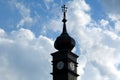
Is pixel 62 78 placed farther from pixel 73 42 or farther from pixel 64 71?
pixel 73 42

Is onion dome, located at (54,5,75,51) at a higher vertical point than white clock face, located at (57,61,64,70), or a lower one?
higher

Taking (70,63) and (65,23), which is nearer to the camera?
(70,63)

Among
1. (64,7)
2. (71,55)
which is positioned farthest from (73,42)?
(64,7)

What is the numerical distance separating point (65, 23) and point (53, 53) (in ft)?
19.0

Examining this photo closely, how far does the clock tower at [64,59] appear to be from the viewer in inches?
2817

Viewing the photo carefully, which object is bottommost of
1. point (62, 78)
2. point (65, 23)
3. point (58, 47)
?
point (62, 78)

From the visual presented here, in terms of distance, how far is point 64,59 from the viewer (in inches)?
2840

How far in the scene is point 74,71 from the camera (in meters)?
72.8

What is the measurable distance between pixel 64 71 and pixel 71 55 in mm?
2912

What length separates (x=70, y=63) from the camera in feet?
237

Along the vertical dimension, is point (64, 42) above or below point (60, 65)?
above

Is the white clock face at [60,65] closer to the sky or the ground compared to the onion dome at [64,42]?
closer to the ground

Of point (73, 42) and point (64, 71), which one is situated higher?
point (73, 42)

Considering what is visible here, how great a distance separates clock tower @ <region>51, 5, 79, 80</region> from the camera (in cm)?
7156
